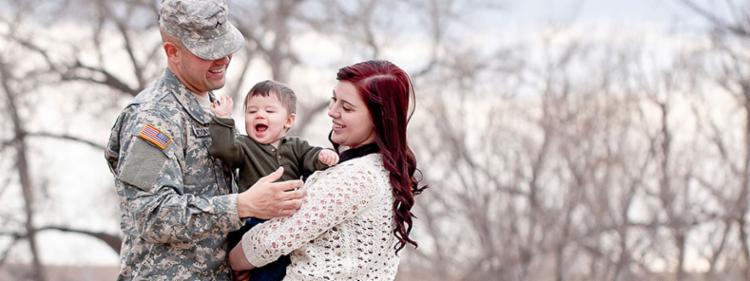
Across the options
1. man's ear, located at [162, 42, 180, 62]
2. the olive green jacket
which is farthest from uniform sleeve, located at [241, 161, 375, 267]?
man's ear, located at [162, 42, 180, 62]

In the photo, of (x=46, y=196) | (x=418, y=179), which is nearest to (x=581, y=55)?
(x=46, y=196)

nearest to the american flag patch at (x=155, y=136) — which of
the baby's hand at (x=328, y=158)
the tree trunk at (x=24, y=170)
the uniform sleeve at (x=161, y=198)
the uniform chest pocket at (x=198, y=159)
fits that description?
the uniform sleeve at (x=161, y=198)

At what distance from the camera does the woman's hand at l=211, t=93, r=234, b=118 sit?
13.3ft

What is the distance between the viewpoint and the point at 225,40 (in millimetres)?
4070

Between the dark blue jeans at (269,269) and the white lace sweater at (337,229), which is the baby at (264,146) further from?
the white lace sweater at (337,229)

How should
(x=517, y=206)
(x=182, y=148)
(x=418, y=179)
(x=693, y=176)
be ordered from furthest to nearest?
(x=517, y=206) → (x=693, y=176) → (x=418, y=179) → (x=182, y=148)

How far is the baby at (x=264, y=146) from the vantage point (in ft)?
13.3

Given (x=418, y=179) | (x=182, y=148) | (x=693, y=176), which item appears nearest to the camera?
(x=182, y=148)

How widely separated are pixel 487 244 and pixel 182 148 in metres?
17.0

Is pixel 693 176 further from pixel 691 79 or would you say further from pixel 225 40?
pixel 225 40

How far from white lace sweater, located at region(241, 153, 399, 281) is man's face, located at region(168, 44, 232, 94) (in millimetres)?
478

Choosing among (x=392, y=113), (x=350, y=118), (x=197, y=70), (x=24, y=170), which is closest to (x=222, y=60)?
(x=197, y=70)

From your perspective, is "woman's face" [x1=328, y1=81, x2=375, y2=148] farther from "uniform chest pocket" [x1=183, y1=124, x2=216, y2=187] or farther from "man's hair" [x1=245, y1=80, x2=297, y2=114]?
"uniform chest pocket" [x1=183, y1=124, x2=216, y2=187]

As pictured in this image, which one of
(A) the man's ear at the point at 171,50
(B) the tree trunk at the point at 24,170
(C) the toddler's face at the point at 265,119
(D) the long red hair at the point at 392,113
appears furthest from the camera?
(B) the tree trunk at the point at 24,170
